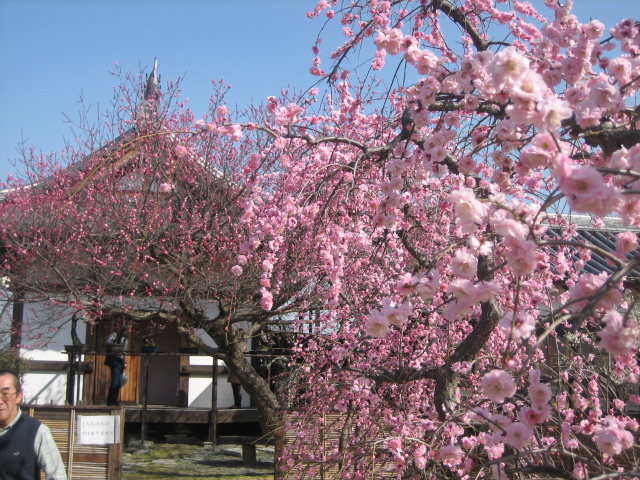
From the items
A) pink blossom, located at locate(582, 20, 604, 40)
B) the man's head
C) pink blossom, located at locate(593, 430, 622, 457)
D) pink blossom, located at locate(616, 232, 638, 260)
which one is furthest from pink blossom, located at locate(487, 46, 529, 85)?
the man's head

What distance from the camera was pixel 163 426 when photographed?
11125 millimetres

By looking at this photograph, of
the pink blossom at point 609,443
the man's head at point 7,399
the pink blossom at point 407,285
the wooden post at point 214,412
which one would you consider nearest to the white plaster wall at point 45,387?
the wooden post at point 214,412

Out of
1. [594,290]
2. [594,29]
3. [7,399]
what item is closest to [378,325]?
[594,290]

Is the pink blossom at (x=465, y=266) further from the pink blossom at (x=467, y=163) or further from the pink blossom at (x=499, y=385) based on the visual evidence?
the pink blossom at (x=467, y=163)

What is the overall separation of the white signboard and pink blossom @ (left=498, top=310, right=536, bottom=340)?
3863 mm

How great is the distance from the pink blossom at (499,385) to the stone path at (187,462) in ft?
22.8

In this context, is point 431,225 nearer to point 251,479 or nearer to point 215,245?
point 215,245

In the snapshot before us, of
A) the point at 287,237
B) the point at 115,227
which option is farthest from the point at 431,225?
the point at 115,227

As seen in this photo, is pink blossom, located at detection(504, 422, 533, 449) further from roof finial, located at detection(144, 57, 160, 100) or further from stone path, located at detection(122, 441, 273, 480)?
roof finial, located at detection(144, 57, 160, 100)

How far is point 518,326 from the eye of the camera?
1823 millimetres

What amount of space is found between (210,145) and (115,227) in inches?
78.1

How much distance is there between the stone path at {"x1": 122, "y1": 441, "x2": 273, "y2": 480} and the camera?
27.1ft

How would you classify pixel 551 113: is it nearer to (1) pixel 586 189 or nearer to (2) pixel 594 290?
(1) pixel 586 189

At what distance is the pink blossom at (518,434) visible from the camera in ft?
6.97
